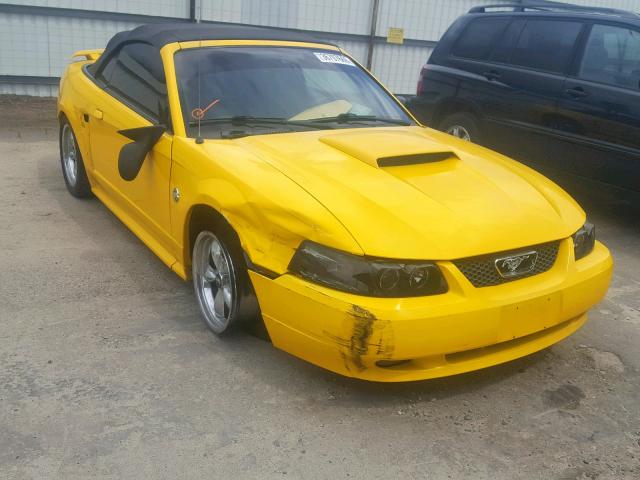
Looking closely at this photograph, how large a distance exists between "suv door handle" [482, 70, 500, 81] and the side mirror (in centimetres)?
383

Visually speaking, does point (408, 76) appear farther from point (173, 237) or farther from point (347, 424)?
point (347, 424)

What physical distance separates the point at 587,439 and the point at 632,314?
1.47 meters

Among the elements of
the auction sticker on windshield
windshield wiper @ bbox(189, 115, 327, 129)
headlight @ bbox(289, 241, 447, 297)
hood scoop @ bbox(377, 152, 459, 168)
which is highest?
the auction sticker on windshield

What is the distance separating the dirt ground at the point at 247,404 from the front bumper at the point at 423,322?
0.82ft

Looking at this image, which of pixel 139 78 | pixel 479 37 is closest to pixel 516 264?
pixel 139 78

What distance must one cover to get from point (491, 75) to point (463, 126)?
577 millimetres

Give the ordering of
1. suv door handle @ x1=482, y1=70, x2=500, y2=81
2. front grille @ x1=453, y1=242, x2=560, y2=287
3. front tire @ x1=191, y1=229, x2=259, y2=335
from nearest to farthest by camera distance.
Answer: front grille @ x1=453, y1=242, x2=560, y2=287, front tire @ x1=191, y1=229, x2=259, y2=335, suv door handle @ x1=482, y1=70, x2=500, y2=81

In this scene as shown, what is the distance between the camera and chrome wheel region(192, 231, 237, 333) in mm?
3230

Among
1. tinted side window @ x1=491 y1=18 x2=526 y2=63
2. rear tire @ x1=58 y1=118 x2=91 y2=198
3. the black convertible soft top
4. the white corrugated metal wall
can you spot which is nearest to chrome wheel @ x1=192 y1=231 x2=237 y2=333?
the black convertible soft top

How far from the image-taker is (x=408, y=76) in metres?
12.4

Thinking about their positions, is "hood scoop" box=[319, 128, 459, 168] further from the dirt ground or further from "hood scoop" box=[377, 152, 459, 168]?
the dirt ground

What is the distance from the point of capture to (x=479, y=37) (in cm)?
663

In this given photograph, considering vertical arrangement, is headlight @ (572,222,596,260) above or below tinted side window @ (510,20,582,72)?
below

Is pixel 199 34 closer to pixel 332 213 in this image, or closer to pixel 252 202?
pixel 252 202
